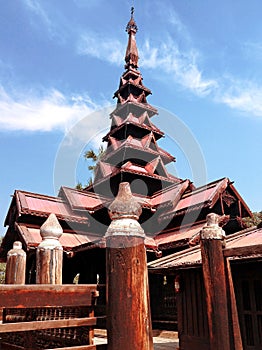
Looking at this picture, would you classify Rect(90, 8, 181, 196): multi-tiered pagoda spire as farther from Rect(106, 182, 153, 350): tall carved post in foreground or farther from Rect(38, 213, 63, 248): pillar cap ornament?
Rect(106, 182, 153, 350): tall carved post in foreground

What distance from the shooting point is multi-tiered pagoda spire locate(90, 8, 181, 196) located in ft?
61.3

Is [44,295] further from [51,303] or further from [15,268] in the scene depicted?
[15,268]

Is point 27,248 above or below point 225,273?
above

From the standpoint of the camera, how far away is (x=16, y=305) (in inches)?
107

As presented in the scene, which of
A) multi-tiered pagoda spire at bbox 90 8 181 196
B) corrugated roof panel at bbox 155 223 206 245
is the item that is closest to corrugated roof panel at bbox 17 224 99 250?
corrugated roof panel at bbox 155 223 206 245

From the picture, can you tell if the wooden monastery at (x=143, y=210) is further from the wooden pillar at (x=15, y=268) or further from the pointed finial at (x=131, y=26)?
the pointed finial at (x=131, y=26)

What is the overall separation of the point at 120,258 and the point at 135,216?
0.42m

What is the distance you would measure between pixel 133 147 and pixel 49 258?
622 inches

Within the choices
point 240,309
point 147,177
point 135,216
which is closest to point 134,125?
point 147,177

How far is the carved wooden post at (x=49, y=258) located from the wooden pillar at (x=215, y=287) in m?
2.03

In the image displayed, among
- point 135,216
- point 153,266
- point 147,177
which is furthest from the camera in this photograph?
point 147,177

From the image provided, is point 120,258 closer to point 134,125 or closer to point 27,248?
point 27,248

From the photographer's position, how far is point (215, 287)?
4422mm

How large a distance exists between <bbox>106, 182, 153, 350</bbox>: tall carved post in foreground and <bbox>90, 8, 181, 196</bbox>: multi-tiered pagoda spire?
46.8 ft
